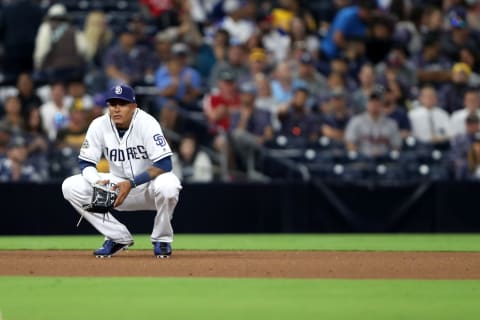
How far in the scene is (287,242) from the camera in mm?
13695

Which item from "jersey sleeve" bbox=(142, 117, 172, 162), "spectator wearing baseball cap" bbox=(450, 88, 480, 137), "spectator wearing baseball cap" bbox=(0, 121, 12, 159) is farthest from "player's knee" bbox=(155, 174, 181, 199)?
→ "spectator wearing baseball cap" bbox=(450, 88, 480, 137)

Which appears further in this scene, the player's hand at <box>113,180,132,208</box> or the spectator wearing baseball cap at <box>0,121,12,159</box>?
the spectator wearing baseball cap at <box>0,121,12,159</box>

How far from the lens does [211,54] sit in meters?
17.9

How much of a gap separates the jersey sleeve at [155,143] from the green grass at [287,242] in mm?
2357

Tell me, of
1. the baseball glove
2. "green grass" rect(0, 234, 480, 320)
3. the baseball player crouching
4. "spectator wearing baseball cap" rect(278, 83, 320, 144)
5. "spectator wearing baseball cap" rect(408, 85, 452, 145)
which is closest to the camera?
"green grass" rect(0, 234, 480, 320)

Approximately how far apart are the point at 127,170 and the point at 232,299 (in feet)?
10.9

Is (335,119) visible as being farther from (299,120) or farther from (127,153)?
(127,153)

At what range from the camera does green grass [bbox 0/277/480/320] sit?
21.5ft

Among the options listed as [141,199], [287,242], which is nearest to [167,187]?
[141,199]

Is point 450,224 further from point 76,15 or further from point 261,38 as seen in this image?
point 76,15

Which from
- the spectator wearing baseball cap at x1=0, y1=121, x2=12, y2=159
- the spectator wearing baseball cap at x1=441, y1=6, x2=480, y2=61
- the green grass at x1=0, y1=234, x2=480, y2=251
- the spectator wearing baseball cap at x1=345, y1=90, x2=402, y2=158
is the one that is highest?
the spectator wearing baseball cap at x1=441, y1=6, x2=480, y2=61

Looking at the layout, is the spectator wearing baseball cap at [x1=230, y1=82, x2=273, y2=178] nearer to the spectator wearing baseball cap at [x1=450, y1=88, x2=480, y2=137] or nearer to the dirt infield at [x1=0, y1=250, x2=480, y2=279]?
the spectator wearing baseball cap at [x1=450, y1=88, x2=480, y2=137]

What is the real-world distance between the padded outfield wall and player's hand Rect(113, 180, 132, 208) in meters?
5.13

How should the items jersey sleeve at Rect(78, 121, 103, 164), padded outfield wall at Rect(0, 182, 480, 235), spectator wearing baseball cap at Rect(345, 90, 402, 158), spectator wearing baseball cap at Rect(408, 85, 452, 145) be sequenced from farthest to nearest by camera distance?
spectator wearing baseball cap at Rect(408, 85, 452, 145) → spectator wearing baseball cap at Rect(345, 90, 402, 158) → padded outfield wall at Rect(0, 182, 480, 235) → jersey sleeve at Rect(78, 121, 103, 164)
